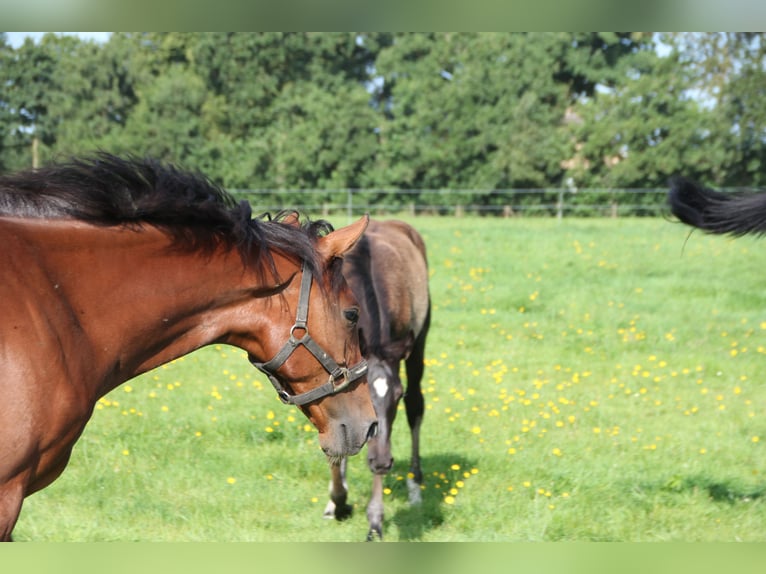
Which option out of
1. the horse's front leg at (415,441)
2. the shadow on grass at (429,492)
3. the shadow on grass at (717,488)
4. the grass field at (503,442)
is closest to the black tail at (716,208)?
the grass field at (503,442)

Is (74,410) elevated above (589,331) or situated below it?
above

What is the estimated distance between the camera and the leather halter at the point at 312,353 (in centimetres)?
266

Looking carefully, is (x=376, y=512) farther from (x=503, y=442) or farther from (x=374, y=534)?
(x=503, y=442)

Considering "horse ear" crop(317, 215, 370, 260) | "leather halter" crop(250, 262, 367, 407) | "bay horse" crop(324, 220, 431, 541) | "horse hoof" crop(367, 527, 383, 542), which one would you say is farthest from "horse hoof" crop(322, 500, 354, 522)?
"horse ear" crop(317, 215, 370, 260)

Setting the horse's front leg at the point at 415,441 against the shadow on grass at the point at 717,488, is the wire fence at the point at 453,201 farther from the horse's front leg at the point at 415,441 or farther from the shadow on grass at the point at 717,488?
the shadow on grass at the point at 717,488

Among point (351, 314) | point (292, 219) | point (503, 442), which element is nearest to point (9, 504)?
point (351, 314)

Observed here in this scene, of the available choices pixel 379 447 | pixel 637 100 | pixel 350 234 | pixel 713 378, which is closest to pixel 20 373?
pixel 350 234

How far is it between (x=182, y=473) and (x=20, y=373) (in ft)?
11.1

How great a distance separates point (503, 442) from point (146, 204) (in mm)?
4408

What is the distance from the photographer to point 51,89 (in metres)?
30.8

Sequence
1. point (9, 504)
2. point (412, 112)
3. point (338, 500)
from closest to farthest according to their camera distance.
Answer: point (9, 504) < point (338, 500) < point (412, 112)

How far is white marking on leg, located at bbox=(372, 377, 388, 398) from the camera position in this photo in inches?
Result: 176

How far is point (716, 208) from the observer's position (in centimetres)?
447

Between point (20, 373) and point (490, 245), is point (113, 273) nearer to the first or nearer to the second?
point (20, 373)
